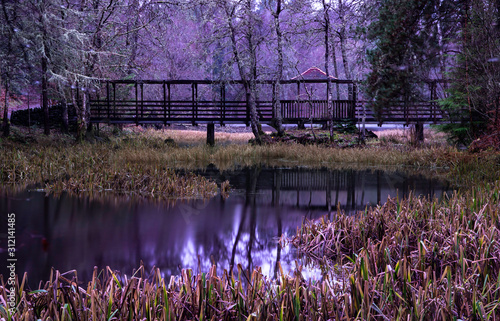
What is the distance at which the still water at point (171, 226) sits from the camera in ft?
20.4

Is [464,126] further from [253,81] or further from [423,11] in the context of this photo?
[253,81]

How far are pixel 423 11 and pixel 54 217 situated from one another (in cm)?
1040

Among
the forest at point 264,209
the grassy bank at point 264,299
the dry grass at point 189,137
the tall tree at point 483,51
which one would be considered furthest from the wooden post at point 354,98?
the grassy bank at point 264,299

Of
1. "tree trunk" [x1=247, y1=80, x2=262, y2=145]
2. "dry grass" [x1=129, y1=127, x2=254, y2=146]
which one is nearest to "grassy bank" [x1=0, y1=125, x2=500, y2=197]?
"tree trunk" [x1=247, y1=80, x2=262, y2=145]

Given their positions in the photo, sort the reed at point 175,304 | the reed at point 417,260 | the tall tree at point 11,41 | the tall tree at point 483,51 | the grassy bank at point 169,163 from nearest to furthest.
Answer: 1. the reed at point 175,304
2. the reed at point 417,260
3. the tall tree at point 483,51
4. the grassy bank at point 169,163
5. the tall tree at point 11,41

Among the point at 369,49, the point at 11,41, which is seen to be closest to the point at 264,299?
the point at 369,49

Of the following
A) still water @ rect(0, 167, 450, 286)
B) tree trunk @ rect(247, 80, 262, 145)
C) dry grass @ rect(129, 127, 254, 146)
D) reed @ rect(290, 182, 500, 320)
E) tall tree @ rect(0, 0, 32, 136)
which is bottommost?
still water @ rect(0, 167, 450, 286)

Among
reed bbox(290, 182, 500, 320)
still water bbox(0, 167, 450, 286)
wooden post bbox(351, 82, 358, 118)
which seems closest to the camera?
reed bbox(290, 182, 500, 320)

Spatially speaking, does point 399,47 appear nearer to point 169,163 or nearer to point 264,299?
point 169,163

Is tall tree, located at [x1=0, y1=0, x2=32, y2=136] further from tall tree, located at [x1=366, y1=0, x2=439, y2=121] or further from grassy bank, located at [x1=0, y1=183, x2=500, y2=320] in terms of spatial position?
grassy bank, located at [x1=0, y1=183, x2=500, y2=320]

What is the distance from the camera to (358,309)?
11.4ft

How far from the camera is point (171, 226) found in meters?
8.17

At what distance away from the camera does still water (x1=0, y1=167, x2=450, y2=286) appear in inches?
245

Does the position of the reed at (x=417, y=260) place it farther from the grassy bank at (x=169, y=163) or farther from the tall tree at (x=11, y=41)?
the tall tree at (x=11, y=41)
